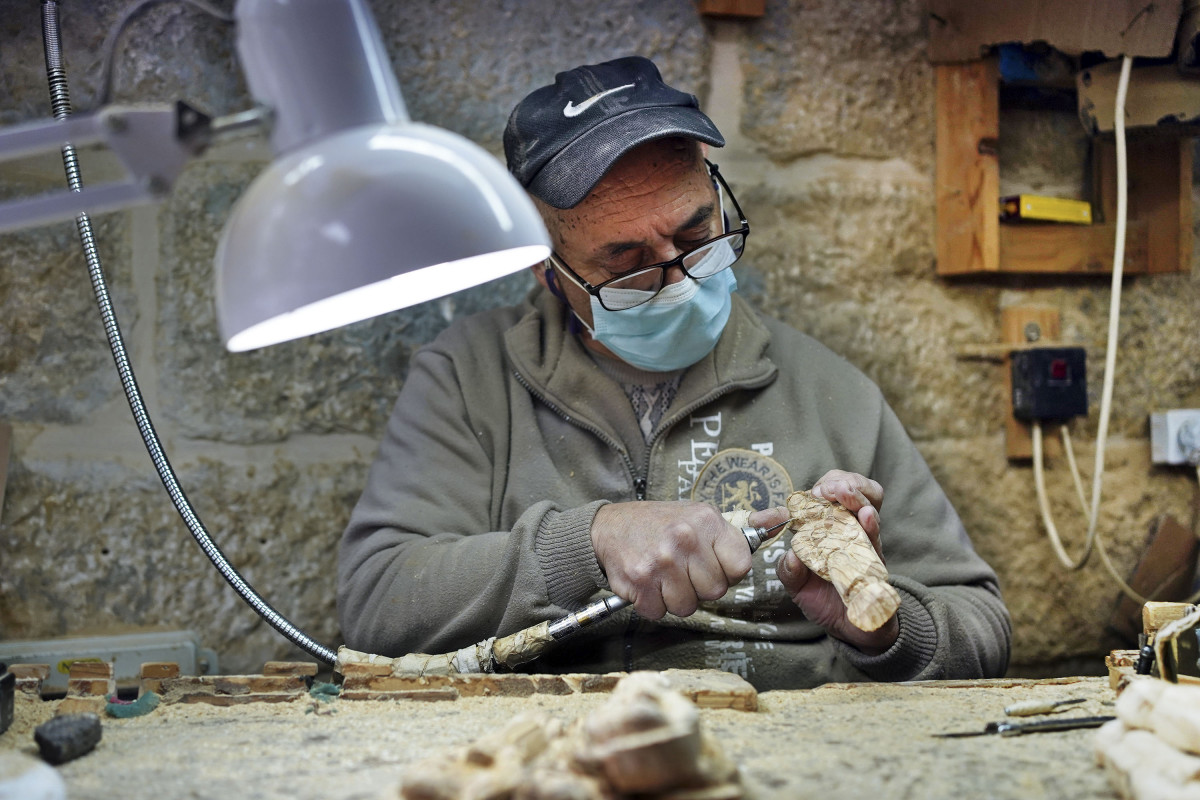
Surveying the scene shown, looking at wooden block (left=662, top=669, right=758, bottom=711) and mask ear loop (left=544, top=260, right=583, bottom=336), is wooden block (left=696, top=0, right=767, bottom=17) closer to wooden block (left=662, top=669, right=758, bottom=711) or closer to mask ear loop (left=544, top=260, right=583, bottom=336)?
mask ear loop (left=544, top=260, right=583, bottom=336)

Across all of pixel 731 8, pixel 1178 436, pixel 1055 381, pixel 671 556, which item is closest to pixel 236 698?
pixel 671 556

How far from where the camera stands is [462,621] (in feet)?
4.72

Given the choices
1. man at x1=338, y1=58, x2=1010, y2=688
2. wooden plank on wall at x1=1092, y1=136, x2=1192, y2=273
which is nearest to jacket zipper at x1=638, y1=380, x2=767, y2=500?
man at x1=338, y1=58, x2=1010, y2=688

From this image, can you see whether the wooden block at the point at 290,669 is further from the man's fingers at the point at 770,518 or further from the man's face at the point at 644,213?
the man's face at the point at 644,213

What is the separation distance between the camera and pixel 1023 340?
2.04 meters

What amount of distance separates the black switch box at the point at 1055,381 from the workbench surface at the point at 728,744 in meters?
0.89

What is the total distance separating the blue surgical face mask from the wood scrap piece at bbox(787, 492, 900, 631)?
36 cm

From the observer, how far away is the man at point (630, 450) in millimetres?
1450

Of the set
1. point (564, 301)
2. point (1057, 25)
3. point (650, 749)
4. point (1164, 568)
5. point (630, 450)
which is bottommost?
point (1164, 568)

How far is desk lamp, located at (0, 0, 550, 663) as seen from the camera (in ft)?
2.59

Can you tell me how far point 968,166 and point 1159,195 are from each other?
0.42 m

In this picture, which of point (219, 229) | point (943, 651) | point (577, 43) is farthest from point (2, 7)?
point (943, 651)

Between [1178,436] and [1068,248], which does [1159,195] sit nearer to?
[1068,248]

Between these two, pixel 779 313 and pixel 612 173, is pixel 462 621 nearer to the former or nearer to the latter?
pixel 612 173
